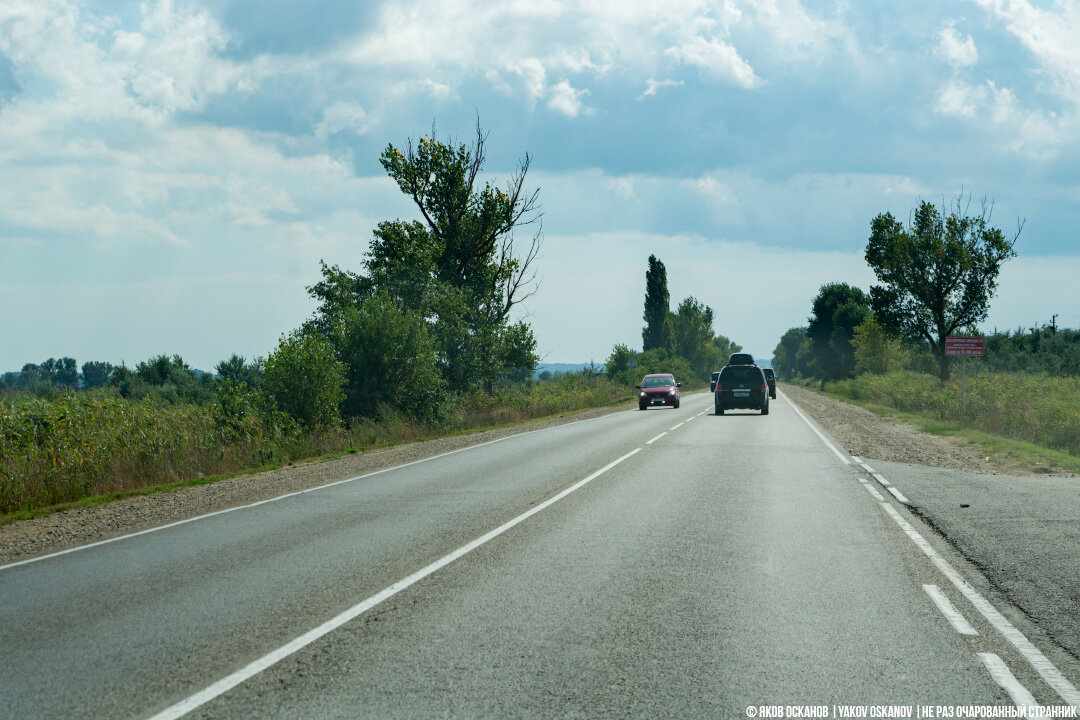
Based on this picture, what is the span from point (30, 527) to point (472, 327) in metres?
28.0

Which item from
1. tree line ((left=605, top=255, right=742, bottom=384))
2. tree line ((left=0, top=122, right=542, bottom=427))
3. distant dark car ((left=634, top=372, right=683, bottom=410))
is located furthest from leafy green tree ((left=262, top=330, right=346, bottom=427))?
tree line ((left=605, top=255, right=742, bottom=384))

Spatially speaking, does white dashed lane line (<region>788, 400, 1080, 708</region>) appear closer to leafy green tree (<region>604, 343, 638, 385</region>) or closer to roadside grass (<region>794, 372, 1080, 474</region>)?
roadside grass (<region>794, 372, 1080, 474</region>)

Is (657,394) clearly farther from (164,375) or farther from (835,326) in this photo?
(835,326)

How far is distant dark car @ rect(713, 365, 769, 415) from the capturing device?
33.9 metres

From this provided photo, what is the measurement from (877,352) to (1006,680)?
7090cm

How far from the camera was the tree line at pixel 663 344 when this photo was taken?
6700 cm

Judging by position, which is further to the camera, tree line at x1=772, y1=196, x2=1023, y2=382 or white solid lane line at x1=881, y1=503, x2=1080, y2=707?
tree line at x1=772, y1=196, x2=1023, y2=382

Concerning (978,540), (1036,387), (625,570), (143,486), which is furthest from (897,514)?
(1036,387)

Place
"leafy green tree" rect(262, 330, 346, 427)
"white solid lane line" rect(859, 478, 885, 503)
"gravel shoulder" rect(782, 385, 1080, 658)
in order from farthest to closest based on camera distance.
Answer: "leafy green tree" rect(262, 330, 346, 427) → "white solid lane line" rect(859, 478, 885, 503) → "gravel shoulder" rect(782, 385, 1080, 658)

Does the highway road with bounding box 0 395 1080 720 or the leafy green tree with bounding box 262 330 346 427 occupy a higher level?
the leafy green tree with bounding box 262 330 346 427

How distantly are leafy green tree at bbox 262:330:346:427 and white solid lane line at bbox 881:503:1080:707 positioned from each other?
637 inches

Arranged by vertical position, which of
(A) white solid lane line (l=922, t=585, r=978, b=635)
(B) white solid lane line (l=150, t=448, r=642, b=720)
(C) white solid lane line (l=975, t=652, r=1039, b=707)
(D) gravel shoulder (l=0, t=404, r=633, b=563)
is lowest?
(D) gravel shoulder (l=0, t=404, r=633, b=563)

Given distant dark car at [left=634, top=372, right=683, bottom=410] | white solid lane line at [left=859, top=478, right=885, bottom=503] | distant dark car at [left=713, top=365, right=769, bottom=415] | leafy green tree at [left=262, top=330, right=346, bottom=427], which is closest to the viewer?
white solid lane line at [left=859, top=478, right=885, bottom=503]

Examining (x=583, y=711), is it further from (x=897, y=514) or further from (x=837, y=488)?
(x=837, y=488)
